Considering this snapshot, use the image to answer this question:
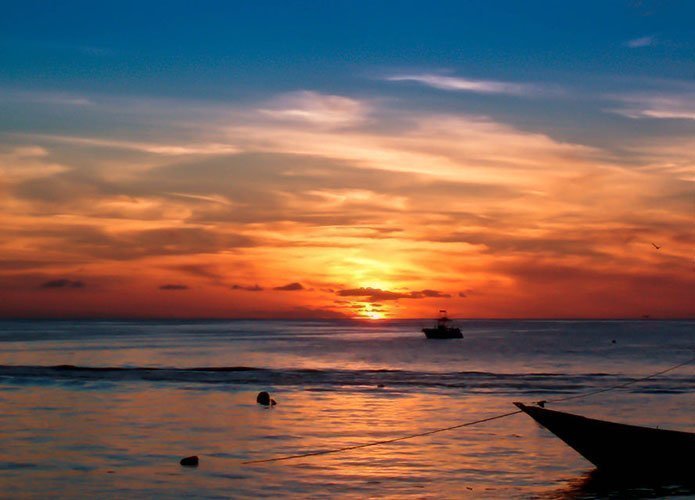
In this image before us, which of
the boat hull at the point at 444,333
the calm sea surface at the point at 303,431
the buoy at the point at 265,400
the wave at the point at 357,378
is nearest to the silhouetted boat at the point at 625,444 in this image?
the calm sea surface at the point at 303,431

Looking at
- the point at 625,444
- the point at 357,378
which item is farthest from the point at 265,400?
the point at 625,444

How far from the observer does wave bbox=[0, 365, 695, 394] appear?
182 feet

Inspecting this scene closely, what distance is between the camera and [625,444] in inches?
978

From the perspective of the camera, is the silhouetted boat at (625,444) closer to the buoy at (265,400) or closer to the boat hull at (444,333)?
the buoy at (265,400)

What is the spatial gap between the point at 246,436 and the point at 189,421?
491 centimetres

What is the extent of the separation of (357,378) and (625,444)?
39.0 m

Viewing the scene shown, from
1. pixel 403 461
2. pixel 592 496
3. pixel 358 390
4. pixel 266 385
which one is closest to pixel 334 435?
pixel 403 461

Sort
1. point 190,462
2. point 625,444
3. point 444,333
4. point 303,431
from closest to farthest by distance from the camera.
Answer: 1. point 625,444
2. point 190,462
3. point 303,431
4. point 444,333

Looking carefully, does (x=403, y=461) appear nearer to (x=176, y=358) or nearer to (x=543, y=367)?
(x=543, y=367)

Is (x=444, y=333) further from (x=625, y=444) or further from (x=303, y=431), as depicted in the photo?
(x=625, y=444)

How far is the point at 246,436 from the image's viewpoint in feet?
108

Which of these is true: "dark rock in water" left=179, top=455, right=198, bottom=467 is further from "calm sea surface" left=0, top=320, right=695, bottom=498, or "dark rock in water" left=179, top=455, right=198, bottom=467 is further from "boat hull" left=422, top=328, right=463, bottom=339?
"boat hull" left=422, top=328, right=463, bottom=339

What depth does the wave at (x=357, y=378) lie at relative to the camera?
5553 centimetres

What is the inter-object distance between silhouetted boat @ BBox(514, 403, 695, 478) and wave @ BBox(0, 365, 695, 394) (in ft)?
88.7
